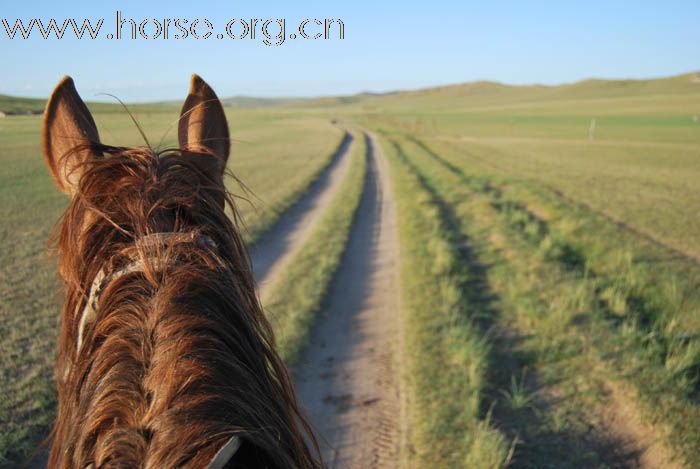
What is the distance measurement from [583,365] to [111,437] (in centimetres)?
453

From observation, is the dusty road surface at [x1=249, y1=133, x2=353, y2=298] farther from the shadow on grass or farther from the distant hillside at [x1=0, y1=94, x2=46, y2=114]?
the shadow on grass

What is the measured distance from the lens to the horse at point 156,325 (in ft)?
2.63

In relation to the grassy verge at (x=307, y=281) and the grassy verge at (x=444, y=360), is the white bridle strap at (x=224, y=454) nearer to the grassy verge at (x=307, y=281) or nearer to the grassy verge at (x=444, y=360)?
the grassy verge at (x=307, y=281)

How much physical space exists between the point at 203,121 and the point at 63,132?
0.46m

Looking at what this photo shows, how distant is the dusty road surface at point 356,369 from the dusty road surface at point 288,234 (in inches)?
41.4

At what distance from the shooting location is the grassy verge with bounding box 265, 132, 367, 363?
15.5 feet

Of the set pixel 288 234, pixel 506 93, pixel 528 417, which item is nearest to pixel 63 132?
pixel 528 417

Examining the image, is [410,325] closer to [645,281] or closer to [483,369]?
[483,369]

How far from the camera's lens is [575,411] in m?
3.69

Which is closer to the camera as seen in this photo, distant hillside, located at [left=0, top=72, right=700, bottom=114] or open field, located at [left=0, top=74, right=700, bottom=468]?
open field, located at [left=0, top=74, right=700, bottom=468]

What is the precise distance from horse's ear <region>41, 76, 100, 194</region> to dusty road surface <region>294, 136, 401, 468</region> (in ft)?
4.72

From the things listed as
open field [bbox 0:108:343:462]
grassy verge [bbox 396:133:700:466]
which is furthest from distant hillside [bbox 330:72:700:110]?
open field [bbox 0:108:343:462]

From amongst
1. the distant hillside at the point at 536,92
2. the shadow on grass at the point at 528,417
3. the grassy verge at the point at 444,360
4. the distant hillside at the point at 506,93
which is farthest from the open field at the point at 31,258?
the distant hillside at the point at 536,92

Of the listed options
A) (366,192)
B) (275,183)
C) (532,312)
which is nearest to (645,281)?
(532,312)
